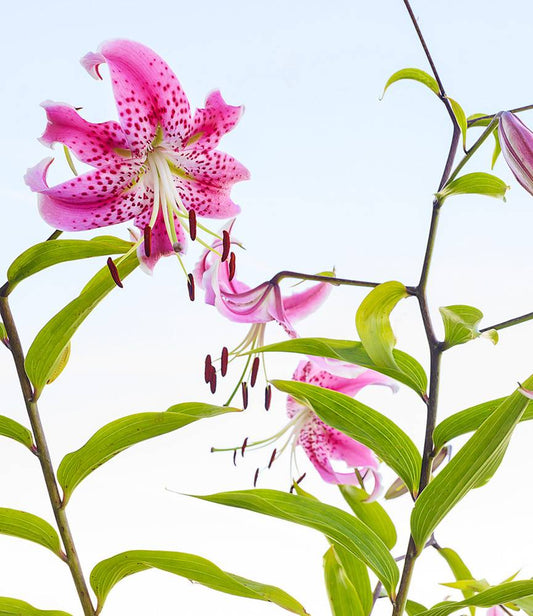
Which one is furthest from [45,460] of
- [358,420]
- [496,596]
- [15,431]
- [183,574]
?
[496,596]

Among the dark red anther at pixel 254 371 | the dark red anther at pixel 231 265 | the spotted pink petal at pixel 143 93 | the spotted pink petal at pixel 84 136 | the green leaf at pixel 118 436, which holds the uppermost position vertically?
the spotted pink petal at pixel 143 93

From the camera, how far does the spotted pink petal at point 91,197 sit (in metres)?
0.71

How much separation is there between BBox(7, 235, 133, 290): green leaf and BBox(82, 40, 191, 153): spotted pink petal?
0.37ft

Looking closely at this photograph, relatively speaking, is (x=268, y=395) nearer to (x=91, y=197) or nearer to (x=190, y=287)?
(x=190, y=287)

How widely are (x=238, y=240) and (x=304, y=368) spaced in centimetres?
19

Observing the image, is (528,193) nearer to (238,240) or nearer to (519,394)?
(519,394)

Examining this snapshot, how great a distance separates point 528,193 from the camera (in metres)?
0.65

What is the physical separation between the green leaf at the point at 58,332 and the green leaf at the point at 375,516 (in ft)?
1.19

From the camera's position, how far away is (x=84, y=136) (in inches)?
28.3

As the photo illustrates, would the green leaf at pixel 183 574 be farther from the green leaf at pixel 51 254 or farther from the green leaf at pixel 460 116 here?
the green leaf at pixel 460 116

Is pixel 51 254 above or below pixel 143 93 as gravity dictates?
below

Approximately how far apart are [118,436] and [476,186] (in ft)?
1.26

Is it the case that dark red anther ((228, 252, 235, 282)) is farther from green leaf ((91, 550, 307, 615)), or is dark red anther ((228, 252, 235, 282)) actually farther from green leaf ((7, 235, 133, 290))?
green leaf ((91, 550, 307, 615))

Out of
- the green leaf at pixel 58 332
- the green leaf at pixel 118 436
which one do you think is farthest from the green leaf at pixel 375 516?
the green leaf at pixel 58 332
